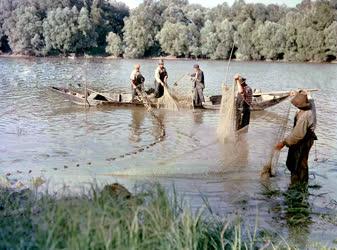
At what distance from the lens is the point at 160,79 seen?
65.8 ft

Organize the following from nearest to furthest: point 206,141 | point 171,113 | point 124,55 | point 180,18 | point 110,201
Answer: point 110,201 → point 206,141 → point 171,113 → point 124,55 → point 180,18

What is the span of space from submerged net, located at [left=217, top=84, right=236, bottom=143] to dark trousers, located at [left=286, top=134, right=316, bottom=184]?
8.91 ft

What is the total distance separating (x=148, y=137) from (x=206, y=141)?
1.82 m

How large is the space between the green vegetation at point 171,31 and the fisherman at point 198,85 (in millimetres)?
49295

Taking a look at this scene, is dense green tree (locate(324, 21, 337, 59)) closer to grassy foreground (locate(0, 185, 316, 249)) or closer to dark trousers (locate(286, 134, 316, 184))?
dark trousers (locate(286, 134, 316, 184))

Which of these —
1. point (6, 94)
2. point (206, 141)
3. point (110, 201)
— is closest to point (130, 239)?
point (110, 201)

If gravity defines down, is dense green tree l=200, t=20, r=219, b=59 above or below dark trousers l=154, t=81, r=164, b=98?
above

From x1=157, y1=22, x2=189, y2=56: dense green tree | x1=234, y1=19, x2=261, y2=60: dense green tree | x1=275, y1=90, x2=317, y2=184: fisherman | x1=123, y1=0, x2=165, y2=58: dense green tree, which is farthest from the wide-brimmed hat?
x1=123, y1=0, x2=165, y2=58: dense green tree

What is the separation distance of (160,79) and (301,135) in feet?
38.2

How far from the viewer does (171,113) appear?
20000 mm

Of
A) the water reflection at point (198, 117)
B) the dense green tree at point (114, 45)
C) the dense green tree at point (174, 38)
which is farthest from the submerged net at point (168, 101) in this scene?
the dense green tree at point (114, 45)

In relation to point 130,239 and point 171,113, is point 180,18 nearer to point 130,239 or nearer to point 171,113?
point 171,113

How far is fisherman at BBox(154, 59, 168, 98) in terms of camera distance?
65.5 feet

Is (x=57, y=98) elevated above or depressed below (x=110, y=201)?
below
